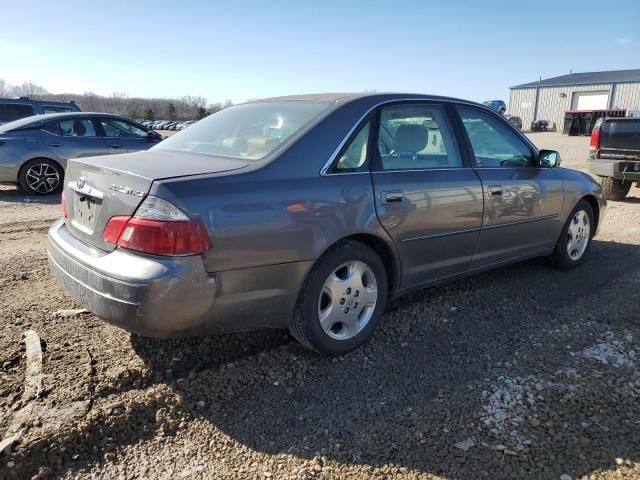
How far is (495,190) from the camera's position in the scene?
3.95 meters

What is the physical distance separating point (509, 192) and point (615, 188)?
6.68 m

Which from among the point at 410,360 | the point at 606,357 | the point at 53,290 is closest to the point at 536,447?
the point at 410,360

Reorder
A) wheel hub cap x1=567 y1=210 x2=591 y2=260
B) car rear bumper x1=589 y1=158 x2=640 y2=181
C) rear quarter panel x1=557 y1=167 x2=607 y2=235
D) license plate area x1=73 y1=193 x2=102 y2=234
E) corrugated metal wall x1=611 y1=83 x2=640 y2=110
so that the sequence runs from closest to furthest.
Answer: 1. license plate area x1=73 y1=193 x2=102 y2=234
2. rear quarter panel x1=557 y1=167 x2=607 y2=235
3. wheel hub cap x1=567 y1=210 x2=591 y2=260
4. car rear bumper x1=589 y1=158 x2=640 y2=181
5. corrugated metal wall x1=611 y1=83 x2=640 y2=110

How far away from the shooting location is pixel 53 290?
4.05 metres

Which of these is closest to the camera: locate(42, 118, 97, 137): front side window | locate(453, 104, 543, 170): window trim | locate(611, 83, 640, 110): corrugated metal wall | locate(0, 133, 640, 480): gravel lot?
locate(0, 133, 640, 480): gravel lot

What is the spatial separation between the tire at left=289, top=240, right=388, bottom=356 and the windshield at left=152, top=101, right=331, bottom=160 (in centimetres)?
76

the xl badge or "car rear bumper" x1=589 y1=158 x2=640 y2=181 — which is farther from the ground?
the xl badge

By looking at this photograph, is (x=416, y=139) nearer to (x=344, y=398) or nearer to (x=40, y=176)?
(x=344, y=398)

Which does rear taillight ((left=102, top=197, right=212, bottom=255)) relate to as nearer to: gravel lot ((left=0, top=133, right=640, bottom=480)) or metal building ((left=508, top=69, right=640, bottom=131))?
gravel lot ((left=0, top=133, right=640, bottom=480))

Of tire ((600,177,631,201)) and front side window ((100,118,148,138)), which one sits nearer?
tire ((600,177,631,201))

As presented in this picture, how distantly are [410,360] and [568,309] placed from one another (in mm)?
1619

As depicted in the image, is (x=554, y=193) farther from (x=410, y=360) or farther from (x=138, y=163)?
(x=138, y=163)

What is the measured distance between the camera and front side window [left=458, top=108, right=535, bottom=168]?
3.98 meters

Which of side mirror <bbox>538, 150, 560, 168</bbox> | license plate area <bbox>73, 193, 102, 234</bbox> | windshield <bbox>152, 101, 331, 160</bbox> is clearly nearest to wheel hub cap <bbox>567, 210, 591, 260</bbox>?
side mirror <bbox>538, 150, 560, 168</bbox>
